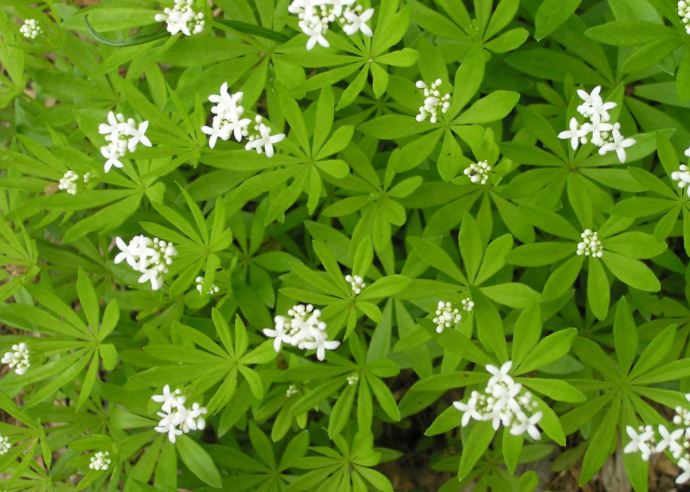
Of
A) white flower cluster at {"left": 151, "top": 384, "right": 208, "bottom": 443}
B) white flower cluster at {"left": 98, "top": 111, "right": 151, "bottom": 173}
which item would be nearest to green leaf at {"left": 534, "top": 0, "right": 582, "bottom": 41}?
white flower cluster at {"left": 98, "top": 111, "right": 151, "bottom": 173}

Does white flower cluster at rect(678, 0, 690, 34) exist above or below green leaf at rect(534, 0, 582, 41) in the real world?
above

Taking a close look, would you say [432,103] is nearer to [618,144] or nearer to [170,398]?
[618,144]

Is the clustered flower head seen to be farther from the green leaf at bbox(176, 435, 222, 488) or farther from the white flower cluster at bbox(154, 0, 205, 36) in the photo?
the white flower cluster at bbox(154, 0, 205, 36)

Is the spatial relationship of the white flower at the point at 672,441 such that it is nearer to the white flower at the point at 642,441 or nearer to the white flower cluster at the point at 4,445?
the white flower at the point at 642,441

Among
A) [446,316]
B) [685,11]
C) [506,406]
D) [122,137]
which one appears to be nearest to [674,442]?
[506,406]

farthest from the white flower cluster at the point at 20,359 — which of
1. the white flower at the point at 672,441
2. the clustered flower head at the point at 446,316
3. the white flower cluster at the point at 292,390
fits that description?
the white flower at the point at 672,441
